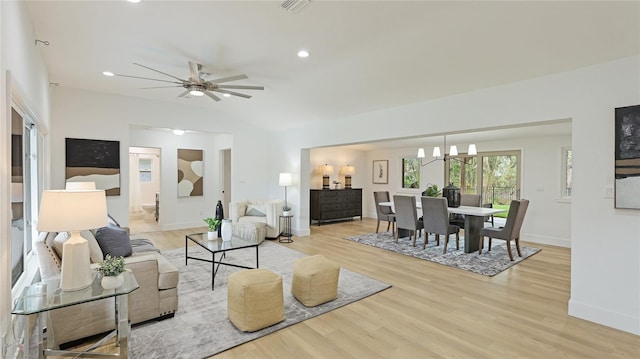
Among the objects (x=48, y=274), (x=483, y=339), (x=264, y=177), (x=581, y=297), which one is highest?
(x=264, y=177)

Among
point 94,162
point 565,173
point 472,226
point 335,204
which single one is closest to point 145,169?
point 94,162

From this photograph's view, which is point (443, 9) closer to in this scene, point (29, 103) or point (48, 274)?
point (29, 103)

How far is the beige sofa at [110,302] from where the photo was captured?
90.0 inches

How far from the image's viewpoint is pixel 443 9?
2541mm

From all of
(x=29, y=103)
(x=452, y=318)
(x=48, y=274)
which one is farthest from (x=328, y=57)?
(x=48, y=274)

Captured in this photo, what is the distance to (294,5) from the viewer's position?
2469mm

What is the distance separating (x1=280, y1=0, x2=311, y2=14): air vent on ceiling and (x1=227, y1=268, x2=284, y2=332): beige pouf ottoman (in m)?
2.40

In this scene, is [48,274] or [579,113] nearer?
[48,274]

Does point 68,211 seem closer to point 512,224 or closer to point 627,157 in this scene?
point 627,157

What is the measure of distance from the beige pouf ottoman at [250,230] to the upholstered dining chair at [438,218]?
124 inches

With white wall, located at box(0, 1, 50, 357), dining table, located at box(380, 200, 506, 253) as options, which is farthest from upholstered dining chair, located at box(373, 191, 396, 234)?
white wall, located at box(0, 1, 50, 357)

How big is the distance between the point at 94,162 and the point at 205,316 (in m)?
3.84

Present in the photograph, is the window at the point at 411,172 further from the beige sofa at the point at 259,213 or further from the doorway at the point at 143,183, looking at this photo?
the doorway at the point at 143,183

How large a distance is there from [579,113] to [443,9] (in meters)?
1.77
